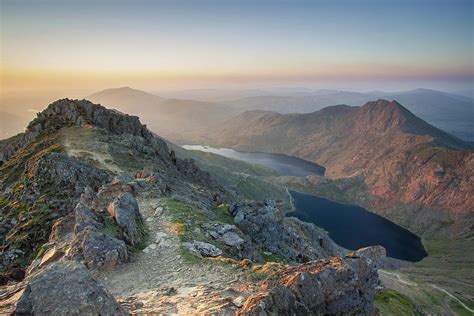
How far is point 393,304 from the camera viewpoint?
310 feet

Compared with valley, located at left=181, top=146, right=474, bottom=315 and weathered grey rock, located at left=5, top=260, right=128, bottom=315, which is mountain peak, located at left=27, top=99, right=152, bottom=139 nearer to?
weathered grey rock, located at left=5, top=260, right=128, bottom=315

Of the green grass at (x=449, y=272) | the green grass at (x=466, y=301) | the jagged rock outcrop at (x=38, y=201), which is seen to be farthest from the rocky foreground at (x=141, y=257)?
the green grass at (x=449, y=272)

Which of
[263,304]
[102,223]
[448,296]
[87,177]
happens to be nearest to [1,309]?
[263,304]

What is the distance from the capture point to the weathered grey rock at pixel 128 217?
32656mm

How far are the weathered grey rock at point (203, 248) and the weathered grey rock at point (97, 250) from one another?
21.0 feet

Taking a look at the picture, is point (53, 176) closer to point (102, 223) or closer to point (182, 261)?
point (102, 223)

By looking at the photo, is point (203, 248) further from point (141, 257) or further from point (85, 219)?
point (85, 219)

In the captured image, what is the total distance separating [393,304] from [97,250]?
92912 mm

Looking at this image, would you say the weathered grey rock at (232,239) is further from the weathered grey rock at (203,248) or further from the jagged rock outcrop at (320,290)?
the jagged rock outcrop at (320,290)

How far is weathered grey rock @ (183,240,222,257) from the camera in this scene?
Answer: 33.0 metres

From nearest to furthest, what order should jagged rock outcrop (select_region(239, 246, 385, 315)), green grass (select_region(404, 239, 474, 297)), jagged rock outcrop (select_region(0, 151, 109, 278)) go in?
jagged rock outcrop (select_region(239, 246, 385, 315))
jagged rock outcrop (select_region(0, 151, 109, 278))
green grass (select_region(404, 239, 474, 297))

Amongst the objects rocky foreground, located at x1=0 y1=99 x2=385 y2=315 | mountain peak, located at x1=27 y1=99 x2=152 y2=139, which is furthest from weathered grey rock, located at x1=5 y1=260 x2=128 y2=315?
mountain peak, located at x1=27 y1=99 x2=152 y2=139

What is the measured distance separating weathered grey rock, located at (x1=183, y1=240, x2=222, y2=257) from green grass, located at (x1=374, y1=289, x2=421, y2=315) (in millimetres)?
65319

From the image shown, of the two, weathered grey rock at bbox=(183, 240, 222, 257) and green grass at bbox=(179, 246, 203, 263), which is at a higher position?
green grass at bbox=(179, 246, 203, 263)
